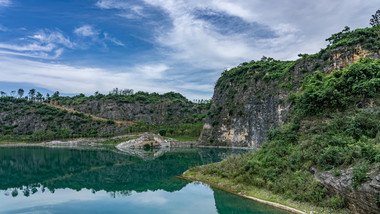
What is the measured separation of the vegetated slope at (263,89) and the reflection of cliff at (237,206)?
23905 millimetres

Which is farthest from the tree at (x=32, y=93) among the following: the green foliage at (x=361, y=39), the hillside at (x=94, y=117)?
the green foliage at (x=361, y=39)

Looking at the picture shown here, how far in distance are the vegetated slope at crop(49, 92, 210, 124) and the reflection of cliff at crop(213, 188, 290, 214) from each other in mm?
92760

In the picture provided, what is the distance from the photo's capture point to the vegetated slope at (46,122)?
9544cm

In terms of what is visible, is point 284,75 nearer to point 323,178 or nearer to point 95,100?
point 323,178

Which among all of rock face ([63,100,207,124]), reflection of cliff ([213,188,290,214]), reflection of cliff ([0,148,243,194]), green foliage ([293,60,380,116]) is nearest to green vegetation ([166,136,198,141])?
rock face ([63,100,207,124])

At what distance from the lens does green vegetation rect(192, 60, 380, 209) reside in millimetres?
14531

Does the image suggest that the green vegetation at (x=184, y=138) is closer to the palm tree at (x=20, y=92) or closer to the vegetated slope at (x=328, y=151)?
the vegetated slope at (x=328, y=151)

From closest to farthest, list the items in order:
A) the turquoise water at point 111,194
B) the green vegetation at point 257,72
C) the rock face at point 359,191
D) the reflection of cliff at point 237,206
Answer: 1. the rock face at point 359,191
2. the reflection of cliff at point 237,206
3. the turquoise water at point 111,194
4. the green vegetation at point 257,72

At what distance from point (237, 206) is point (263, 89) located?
4963 centimetres

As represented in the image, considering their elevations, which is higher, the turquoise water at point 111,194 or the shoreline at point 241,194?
the shoreline at point 241,194

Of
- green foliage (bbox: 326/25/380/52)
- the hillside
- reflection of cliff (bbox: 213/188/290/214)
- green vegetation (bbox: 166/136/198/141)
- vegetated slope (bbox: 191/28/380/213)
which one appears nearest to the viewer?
Answer: vegetated slope (bbox: 191/28/380/213)

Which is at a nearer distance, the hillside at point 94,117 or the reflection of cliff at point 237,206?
the reflection of cliff at point 237,206

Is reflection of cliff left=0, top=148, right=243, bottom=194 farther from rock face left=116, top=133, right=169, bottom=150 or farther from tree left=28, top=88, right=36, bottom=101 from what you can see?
tree left=28, top=88, right=36, bottom=101

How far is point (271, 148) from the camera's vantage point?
69.7 ft
